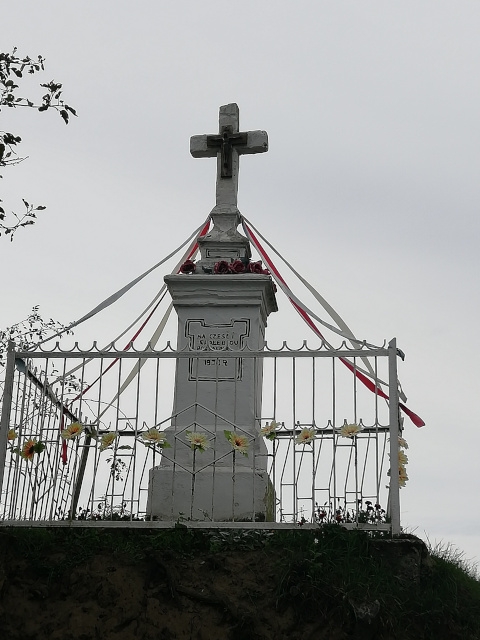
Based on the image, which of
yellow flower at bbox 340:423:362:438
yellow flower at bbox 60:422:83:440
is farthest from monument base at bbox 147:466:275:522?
yellow flower at bbox 340:423:362:438

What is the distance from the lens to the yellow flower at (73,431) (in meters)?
7.41

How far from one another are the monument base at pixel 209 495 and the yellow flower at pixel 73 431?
80 centimetres

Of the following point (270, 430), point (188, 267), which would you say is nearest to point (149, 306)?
point (188, 267)

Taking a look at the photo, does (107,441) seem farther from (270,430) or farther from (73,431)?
(270,430)

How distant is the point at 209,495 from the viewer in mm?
7789

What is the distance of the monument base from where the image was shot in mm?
7695

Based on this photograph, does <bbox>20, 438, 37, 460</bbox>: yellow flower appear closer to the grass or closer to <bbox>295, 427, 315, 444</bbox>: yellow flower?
the grass

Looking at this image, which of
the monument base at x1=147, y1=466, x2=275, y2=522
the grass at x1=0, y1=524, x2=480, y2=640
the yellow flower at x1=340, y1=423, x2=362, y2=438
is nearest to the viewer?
the grass at x1=0, y1=524, x2=480, y2=640

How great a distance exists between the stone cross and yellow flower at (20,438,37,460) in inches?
115

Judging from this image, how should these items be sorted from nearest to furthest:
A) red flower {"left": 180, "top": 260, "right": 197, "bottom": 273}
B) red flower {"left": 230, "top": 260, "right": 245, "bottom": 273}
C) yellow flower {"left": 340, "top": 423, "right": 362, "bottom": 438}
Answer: yellow flower {"left": 340, "top": 423, "right": 362, "bottom": 438}
red flower {"left": 230, "top": 260, "right": 245, "bottom": 273}
red flower {"left": 180, "top": 260, "right": 197, "bottom": 273}

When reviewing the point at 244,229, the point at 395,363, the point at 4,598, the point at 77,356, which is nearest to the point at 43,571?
the point at 4,598

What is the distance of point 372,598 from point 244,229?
4.11 metres

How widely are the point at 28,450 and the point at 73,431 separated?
406mm

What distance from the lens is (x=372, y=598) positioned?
6.32 meters
